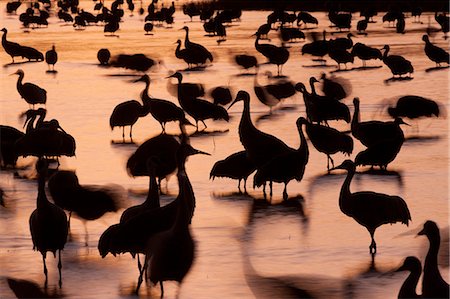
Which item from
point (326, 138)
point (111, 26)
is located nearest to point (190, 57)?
point (111, 26)

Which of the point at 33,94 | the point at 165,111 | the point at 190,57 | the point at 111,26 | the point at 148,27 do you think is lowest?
the point at 148,27

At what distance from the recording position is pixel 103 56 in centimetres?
3341

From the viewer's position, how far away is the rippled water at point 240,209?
37.7 ft

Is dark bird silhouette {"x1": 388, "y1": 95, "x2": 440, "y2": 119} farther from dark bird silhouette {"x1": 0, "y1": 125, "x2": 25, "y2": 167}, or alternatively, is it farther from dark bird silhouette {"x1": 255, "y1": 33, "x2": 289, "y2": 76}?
dark bird silhouette {"x1": 255, "y1": 33, "x2": 289, "y2": 76}

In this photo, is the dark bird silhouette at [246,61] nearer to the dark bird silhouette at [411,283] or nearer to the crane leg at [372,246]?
the crane leg at [372,246]

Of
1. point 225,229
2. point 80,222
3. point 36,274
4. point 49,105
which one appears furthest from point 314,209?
point 49,105

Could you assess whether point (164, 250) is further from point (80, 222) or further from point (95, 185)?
point (95, 185)

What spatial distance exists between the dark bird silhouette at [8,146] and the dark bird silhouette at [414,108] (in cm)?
720

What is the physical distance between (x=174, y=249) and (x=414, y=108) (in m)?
12.0

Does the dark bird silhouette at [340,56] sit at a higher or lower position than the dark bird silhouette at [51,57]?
lower

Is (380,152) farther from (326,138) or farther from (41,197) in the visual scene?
(41,197)

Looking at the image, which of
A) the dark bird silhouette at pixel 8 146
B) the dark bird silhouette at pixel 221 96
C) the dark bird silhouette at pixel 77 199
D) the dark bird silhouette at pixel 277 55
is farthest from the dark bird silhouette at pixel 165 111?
the dark bird silhouette at pixel 277 55

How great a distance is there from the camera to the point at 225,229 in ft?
44.9

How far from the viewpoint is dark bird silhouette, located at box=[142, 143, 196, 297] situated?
10.1 metres
